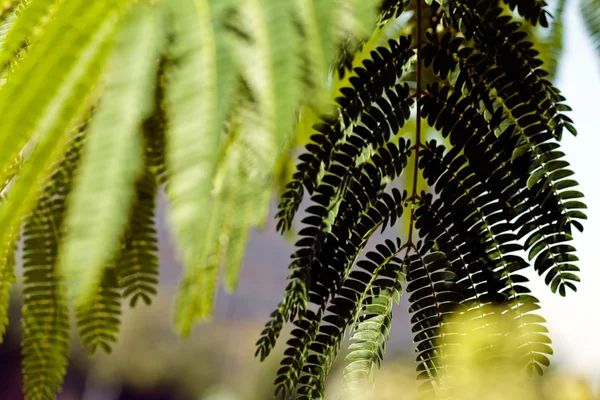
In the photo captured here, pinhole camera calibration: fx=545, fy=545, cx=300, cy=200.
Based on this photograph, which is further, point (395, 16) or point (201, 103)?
point (395, 16)

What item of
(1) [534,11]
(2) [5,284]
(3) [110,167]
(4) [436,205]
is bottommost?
(3) [110,167]

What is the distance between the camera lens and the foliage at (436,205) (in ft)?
2.06

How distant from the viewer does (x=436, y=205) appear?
2.26 feet

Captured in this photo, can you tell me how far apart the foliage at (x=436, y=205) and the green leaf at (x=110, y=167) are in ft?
1.06

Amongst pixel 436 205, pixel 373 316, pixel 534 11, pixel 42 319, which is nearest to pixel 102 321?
pixel 42 319

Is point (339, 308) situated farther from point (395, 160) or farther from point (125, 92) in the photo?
point (125, 92)

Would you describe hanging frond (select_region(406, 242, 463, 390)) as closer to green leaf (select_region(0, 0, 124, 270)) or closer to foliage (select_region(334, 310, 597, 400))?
foliage (select_region(334, 310, 597, 400))

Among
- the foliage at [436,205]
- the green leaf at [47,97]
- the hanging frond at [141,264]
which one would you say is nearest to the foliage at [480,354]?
the foliage at [436,205]

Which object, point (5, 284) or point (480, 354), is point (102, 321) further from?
point (480, 354)

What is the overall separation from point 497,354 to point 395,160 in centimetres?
26

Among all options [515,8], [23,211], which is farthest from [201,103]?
[515,8]

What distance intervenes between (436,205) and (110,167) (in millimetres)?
491

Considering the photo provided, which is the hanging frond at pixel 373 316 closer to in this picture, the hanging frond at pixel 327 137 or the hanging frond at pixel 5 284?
the hanging frond at pixel 327 137

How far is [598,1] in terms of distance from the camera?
2.20 feet
